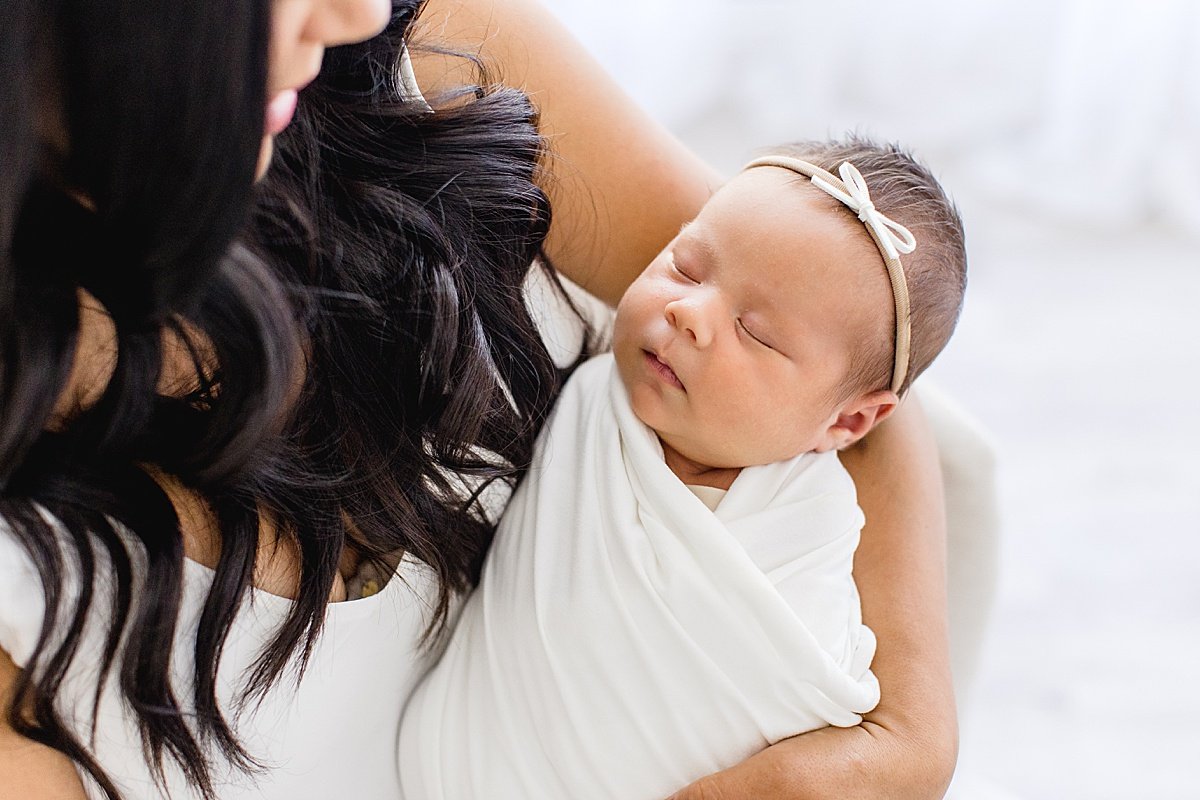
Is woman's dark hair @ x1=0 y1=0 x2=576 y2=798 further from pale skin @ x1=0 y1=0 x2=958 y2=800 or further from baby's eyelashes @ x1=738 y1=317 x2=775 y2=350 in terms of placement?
baby's eyelashes @ x1=738 y1=317 x2=775 y2=350

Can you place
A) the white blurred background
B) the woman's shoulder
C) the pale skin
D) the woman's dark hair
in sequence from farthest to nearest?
the white blurred background < the pale skin < the woman's shoulder < the woman's dark hair

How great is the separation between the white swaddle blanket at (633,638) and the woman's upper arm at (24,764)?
26cm

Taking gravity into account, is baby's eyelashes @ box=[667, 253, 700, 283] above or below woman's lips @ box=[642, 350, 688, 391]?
above

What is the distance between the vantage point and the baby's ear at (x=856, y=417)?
889 millimetres

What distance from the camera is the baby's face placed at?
827 mm

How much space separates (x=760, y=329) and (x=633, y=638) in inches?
9.9

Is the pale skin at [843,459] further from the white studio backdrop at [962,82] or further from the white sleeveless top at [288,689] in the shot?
the white studio backdrop at [962,82]

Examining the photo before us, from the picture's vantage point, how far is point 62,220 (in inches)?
20.5

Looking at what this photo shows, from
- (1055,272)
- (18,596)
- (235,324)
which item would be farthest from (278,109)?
(1055,272)

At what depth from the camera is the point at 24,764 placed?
2.18ft

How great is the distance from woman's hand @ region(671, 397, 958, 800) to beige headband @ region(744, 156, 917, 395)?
13 centimetres

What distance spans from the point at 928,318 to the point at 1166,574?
1.10 metres

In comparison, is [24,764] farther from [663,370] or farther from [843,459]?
[843,459]

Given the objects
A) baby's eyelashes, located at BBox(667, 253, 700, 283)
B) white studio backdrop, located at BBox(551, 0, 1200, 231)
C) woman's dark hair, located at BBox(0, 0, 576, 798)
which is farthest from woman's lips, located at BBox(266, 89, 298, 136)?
white studio backdrop, located at BBox(551, 0, 1200, 231)
